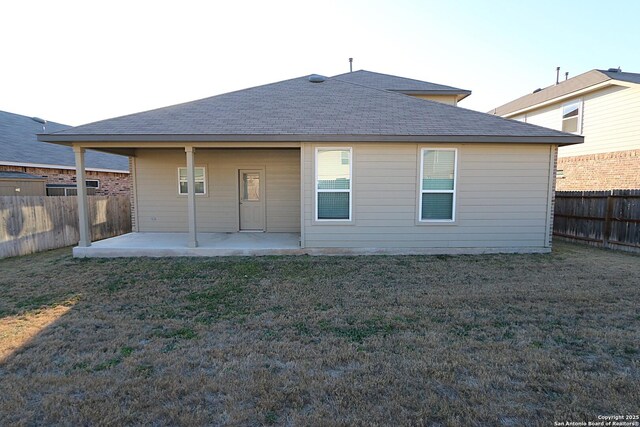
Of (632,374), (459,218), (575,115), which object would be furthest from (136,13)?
(575,115)

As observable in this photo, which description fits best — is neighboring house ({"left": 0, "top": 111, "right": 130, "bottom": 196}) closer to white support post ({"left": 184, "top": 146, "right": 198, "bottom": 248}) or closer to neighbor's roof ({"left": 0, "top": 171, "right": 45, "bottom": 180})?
neighbor's roof ({"left": 0, "top": 171, "right": 45, "bottom": 180})

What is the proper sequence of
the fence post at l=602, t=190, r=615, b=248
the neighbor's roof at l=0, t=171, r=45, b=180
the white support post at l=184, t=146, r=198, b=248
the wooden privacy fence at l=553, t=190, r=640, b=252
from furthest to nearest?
the neighbor's roof at l=0, t=171, r=45, b=180, the fence post at l=602, t=190, r=615, b=248, the wooden privacy fence at l=553, t=190, r=640, b=252, the white support post at l=184, t=146, r=198, b=248

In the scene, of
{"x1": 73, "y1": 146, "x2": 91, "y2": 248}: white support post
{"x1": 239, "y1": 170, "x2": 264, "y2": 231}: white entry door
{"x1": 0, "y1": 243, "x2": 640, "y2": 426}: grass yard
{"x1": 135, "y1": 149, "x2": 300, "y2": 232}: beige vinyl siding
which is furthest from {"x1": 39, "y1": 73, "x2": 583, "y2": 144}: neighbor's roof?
{"x1": 0, "y1": 243, "x2": 640, "y2": 426}: grass yard

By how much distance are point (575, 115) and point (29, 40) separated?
20.4 m

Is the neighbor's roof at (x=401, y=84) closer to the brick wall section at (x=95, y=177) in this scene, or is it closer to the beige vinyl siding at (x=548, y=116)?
the beige vinyl siding at (x=548, y=116)

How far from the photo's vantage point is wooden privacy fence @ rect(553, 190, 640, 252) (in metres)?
8.61

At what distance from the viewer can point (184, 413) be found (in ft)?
7.91

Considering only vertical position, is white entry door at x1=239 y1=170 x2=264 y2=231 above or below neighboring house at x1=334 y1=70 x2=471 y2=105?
below

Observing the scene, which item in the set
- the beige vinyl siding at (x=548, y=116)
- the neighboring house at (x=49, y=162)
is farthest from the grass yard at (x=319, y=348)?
the beige vinyl siding at (x=548, y=116)

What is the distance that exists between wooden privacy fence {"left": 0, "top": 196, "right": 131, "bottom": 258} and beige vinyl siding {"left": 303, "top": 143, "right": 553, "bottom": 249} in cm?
688

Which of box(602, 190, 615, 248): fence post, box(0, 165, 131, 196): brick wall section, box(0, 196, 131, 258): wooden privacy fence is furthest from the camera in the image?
box(0, 165, 131, 196): brick wall section

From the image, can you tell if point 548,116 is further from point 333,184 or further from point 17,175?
point 17,175

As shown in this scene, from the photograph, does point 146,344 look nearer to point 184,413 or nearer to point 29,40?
point 184,413

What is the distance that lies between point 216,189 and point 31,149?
973 centimetres
